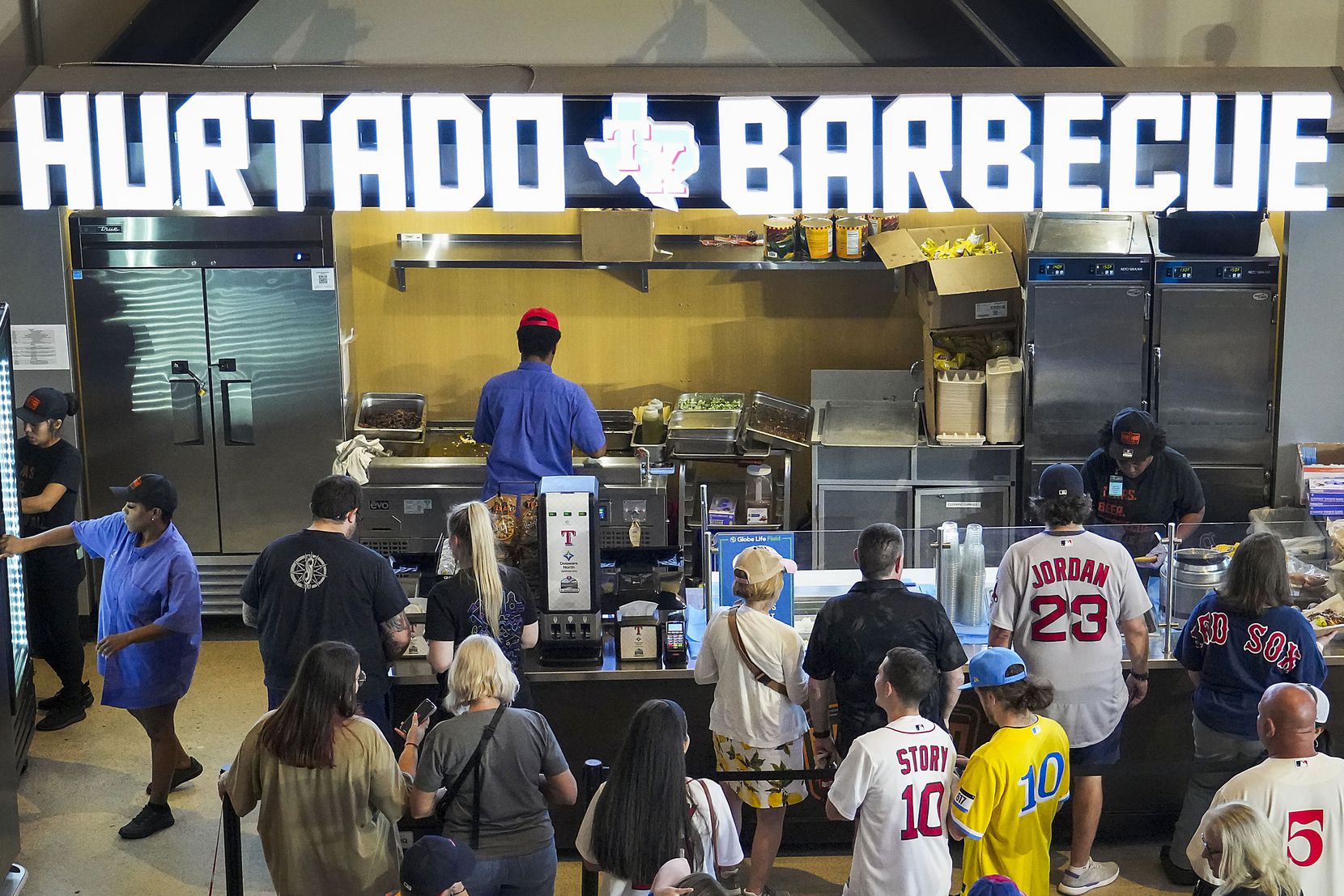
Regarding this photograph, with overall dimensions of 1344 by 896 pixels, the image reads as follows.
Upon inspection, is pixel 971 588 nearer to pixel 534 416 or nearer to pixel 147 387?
pixel 534 416

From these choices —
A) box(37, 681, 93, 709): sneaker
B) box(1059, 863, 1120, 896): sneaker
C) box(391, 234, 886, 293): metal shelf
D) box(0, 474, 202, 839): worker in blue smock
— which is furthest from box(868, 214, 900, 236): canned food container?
box(37, 681, 93, 709): sneaker

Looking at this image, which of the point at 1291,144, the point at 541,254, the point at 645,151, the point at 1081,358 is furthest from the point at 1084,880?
the point at 541,254

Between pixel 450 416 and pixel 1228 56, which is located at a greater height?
pixel 1228 56

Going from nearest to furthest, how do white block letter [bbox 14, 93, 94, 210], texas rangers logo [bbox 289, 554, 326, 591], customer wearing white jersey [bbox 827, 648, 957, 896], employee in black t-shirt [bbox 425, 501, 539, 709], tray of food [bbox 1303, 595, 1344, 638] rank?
customer wearing white jersey [bbox 827, 648, 957, 896]
employee in black t-shirt [bbox 425, 501, 539, 709]
texas rangers logo [bbox 289, 554, 326, 591]
tray of food [bbox 1303, 595, 1344, 638]
white block letter [bbox 14, 93, 94, 210]

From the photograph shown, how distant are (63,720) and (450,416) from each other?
9.32 ft

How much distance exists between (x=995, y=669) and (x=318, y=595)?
6.91 feet

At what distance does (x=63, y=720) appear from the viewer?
253 inches

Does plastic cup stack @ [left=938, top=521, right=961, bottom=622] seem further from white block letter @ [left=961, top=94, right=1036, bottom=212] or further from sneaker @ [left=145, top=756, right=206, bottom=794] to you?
sneaker @ [left=145, top=756, right=206, bottom=794]

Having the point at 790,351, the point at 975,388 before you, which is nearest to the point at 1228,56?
the point at 975,388

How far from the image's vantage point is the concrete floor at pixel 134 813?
4984 mm

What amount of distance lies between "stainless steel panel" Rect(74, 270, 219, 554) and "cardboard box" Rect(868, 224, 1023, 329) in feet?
12.1

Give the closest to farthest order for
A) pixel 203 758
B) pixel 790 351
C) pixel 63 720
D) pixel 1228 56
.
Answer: pixel 203 758, pixel 63 720, pixel 1228 56, pixel 790 351

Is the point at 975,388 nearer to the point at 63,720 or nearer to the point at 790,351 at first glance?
the point at 790,351

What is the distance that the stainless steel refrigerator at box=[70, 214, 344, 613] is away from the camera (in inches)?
289
